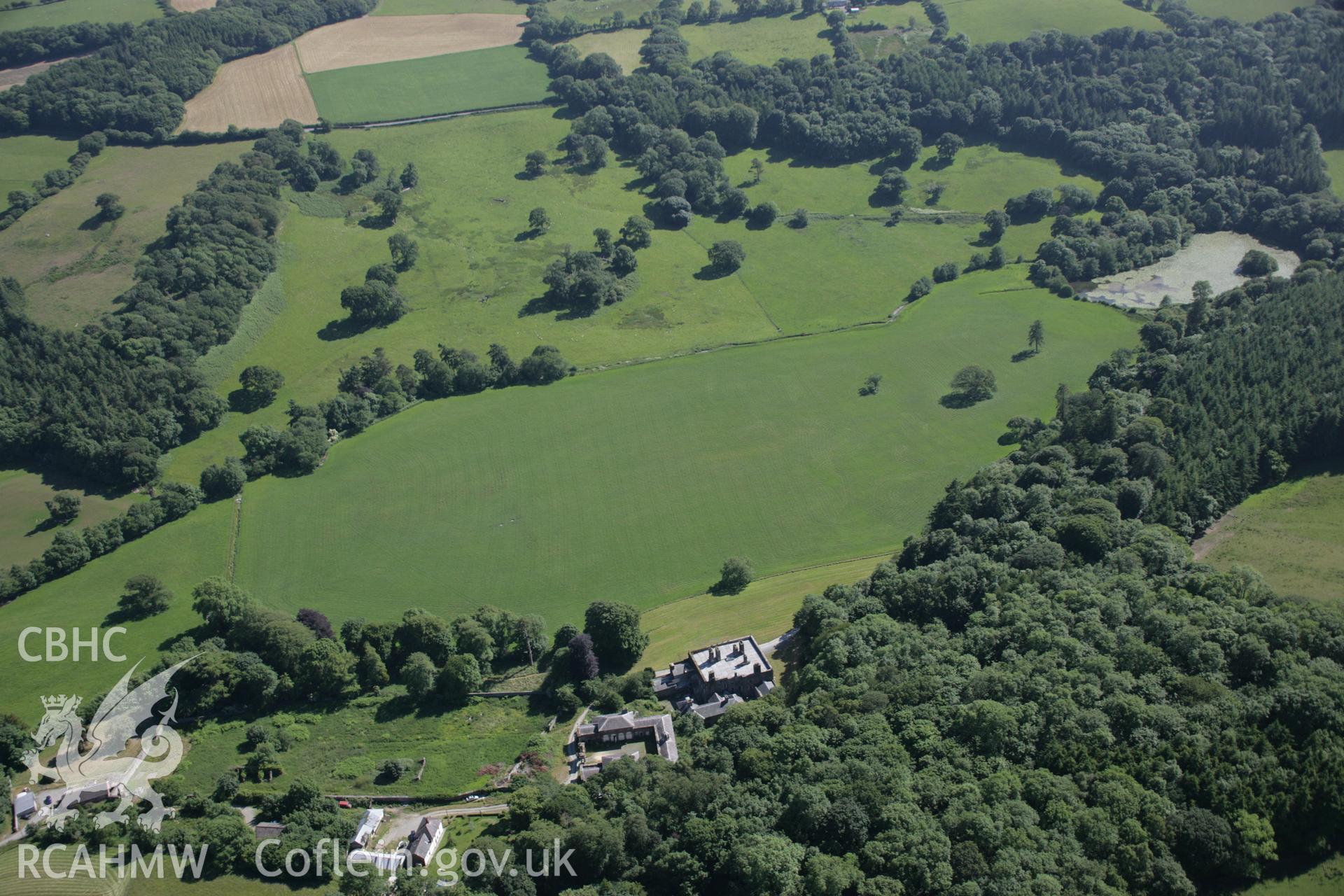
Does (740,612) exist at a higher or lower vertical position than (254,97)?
lower

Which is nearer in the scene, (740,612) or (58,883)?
(58,883)

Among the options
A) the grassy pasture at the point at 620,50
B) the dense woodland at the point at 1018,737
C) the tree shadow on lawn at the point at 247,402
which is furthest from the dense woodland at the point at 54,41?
the dense woodland at the point at 1018,737

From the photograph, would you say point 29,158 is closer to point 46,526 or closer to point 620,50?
point 46,526

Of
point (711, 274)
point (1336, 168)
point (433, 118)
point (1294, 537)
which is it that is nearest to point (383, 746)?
point (1294, 537)

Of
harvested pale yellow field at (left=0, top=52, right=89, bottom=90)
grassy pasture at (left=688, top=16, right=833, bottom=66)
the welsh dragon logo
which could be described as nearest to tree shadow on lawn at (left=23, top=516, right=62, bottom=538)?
the welsh dragon logo

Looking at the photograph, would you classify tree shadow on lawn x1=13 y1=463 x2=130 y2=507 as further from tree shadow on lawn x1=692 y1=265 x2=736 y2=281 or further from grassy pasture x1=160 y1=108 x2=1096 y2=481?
tree shadow on lawn x1=692 y1=265 x2=736 y2=281

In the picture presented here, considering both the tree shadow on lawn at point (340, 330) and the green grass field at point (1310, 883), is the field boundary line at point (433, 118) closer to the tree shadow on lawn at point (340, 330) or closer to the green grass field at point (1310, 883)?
the tree shadow on lawn at point (340, 330)

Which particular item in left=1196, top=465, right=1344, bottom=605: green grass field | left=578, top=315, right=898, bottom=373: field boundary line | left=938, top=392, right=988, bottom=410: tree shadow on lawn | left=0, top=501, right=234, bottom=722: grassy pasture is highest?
left=0, top=501, right=234, bottom=722: grassy pasture
